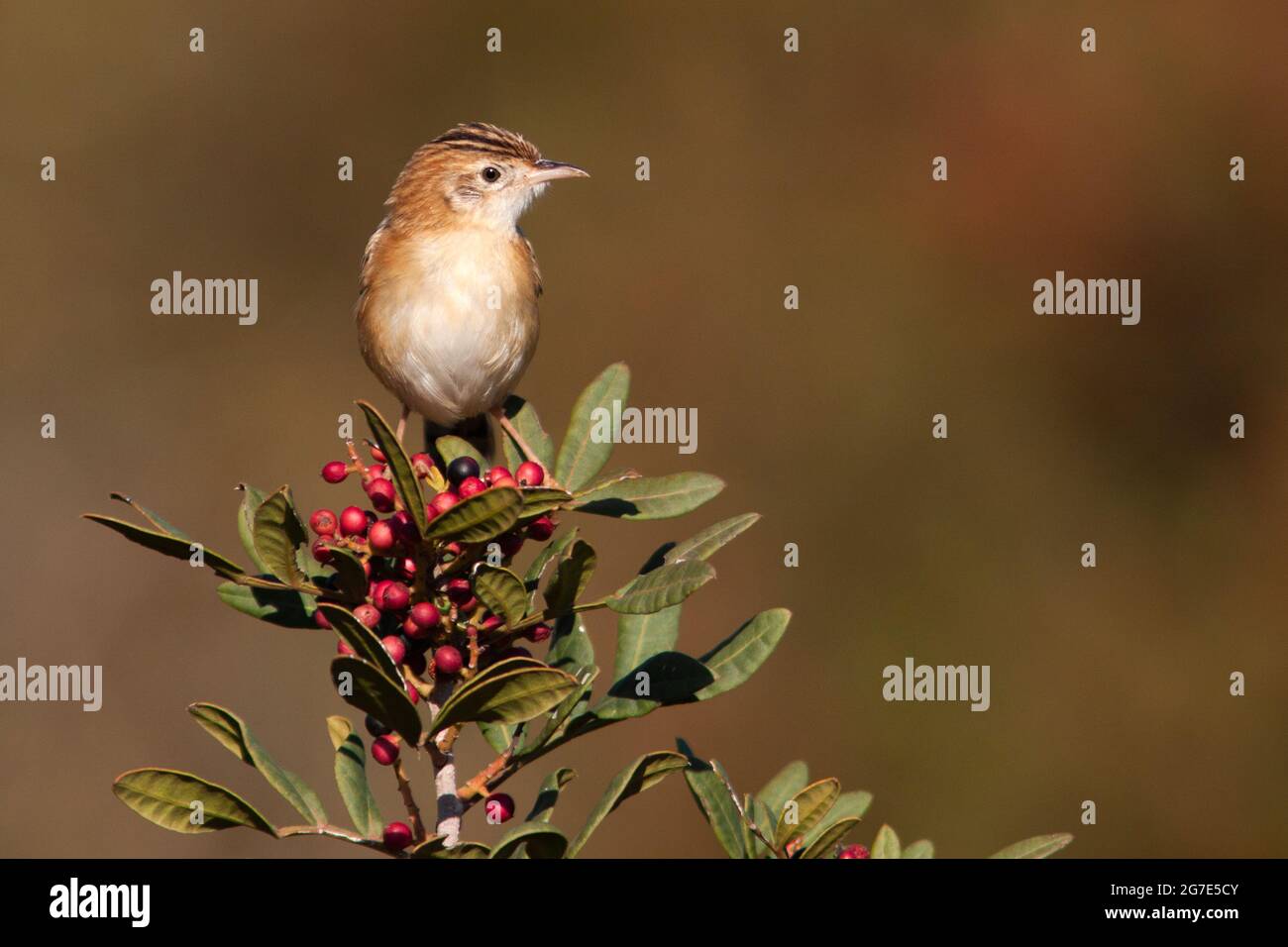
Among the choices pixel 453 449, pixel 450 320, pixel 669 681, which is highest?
Answer: pixel 450 320

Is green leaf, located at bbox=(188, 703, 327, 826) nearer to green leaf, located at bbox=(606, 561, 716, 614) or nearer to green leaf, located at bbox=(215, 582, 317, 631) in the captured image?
green leaf, located at bbox=(215, 582, 317, 631)

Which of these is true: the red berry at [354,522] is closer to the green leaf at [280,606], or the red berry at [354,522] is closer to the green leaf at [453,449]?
the green leaf at [280,606]

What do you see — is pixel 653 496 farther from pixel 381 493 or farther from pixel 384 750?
pixel 384 750

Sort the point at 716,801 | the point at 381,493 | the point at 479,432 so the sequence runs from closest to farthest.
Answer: the point at 716,801
the point at 381,493
the point at 479,432

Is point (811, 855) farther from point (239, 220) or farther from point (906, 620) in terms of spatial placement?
point (239, 220)

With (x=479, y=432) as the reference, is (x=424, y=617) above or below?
below

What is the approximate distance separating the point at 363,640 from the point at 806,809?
0.91 metres

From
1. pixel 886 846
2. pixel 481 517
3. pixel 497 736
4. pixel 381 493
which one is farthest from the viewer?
pixel 497 736

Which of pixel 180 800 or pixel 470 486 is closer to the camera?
pixel 180 800

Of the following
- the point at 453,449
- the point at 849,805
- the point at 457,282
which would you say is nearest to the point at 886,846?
the point at 849,805

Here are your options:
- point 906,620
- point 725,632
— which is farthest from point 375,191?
point 906,620

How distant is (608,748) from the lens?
7.01 metres

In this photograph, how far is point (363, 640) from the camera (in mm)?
2123

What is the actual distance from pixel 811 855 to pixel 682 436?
4735 millimetres
